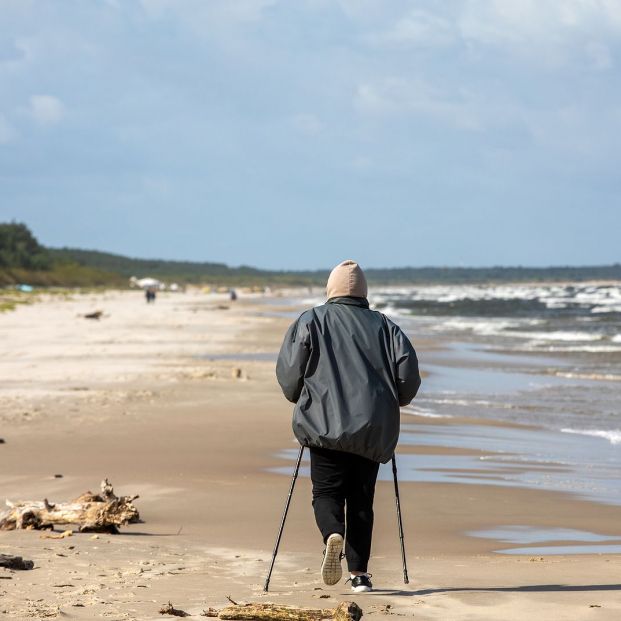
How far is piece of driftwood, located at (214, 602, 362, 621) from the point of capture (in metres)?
5.12

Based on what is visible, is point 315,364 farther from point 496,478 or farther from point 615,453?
point 615,453

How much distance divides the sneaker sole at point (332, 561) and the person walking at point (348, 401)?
0.13 m

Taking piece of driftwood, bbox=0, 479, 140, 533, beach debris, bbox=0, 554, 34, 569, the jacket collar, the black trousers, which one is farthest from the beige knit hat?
piece of driftwood, bbox=0, 479, 140, 533

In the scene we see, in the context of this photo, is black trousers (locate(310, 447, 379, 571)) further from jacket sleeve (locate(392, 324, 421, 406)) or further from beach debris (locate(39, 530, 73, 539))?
beach debris (locate(39, 530, 73, 539))

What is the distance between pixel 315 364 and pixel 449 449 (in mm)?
6744

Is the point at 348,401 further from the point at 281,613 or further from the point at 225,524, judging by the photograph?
the point at 225,524

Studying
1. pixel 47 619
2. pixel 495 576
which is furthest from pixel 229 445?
pixel 47 619

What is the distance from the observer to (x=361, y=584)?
5918 mm

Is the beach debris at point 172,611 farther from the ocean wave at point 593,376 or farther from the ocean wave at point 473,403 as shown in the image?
the ocean wave at point 593,376

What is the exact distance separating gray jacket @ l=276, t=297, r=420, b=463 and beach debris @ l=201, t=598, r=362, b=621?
93 cm

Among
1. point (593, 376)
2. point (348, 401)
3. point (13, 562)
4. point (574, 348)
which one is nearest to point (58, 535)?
point (13, 562)

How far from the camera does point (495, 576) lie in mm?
6277

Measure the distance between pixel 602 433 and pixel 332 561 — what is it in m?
9.17

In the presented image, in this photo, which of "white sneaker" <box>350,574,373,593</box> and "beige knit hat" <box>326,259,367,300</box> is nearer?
"white sneaker" <box>350,574,373,593</box>
